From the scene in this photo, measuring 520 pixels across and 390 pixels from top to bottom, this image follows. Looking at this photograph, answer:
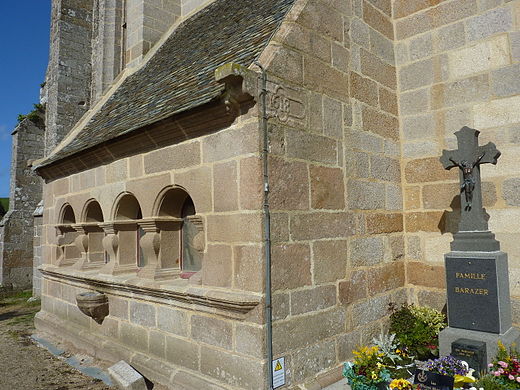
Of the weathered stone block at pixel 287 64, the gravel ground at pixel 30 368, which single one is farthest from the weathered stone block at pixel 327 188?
the gravel ground at pixel 30 368

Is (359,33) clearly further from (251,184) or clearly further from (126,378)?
(126,378)

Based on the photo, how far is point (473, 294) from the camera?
4012 millimetres

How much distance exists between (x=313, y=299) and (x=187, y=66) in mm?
3259

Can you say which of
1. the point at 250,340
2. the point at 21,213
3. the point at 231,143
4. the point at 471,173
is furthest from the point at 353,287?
the point at 21,213

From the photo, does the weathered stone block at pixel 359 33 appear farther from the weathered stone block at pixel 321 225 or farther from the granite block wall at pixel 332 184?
the weathered stone block at pixel 321 225

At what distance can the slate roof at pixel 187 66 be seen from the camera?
3996 mm

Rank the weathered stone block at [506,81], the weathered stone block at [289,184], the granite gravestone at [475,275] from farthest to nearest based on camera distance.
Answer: the weathered stone block at [506,81] → the granite gravestone at [475,275] → the weathered stone block at [289,184]

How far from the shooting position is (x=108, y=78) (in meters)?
8.95

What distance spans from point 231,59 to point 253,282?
2.17 m

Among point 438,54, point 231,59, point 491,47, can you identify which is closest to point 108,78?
point 231,59

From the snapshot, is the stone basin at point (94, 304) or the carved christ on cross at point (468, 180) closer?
the carved christ on cross at point (468, 180)

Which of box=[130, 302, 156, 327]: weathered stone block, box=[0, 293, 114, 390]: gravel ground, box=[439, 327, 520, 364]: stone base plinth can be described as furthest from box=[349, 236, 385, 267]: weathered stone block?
box=[0, 293, 114, 390]: gravel ground

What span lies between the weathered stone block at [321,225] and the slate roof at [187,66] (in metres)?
1.34

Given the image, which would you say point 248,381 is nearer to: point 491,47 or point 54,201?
point 491,47
